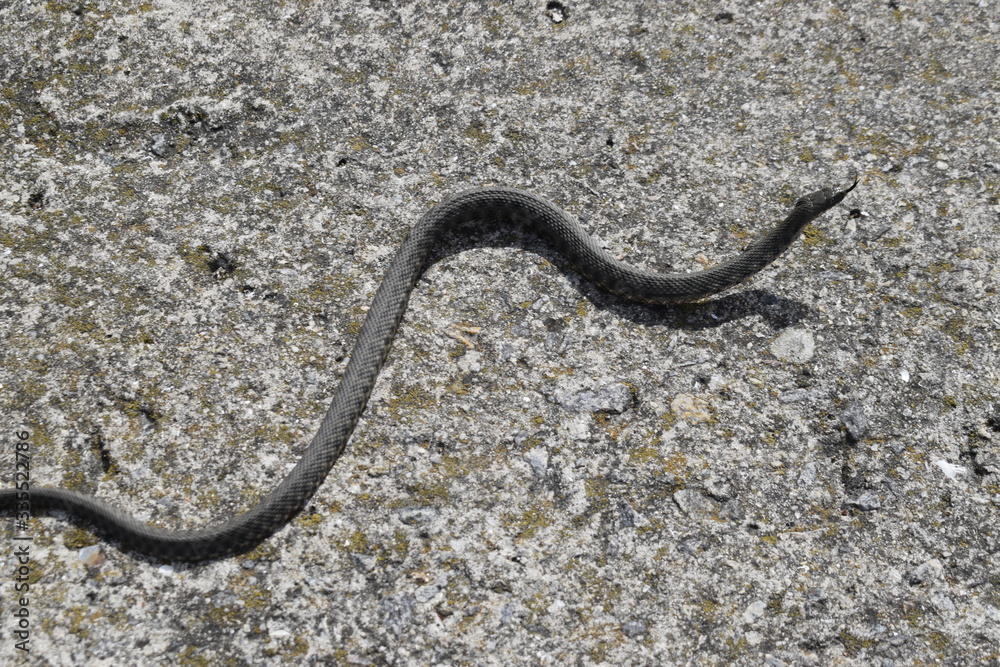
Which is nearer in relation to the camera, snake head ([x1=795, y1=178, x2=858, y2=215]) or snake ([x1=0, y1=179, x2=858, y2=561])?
snake ([x1=0, y1=179, x2=858, y2=561])

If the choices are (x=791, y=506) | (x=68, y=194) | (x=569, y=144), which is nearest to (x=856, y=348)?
(x=791, y=506)

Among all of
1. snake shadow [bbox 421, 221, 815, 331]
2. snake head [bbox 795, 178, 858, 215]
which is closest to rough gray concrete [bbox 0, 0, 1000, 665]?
snake shadow [bbox 421, 221, 815, 331]
